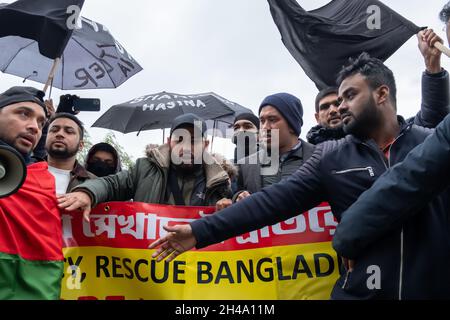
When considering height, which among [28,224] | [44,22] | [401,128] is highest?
[44,22]

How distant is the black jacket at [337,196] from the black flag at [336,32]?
1456 mm

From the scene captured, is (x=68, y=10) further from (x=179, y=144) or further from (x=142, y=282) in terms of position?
(x=142, y=282)

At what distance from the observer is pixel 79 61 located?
6.24 m

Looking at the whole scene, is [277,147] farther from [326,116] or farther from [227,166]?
[326,116]

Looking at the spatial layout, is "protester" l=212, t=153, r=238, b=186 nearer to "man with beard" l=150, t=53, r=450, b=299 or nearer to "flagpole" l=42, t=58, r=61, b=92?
"man with beard" l=150, t=53, r=450, b=299

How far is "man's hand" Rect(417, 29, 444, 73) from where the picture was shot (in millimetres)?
3104

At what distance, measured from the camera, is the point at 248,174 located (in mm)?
3916

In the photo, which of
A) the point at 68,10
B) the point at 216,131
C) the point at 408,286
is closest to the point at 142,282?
the point at 408,286

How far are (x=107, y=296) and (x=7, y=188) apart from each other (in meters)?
1.46

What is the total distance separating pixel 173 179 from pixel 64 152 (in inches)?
44.3

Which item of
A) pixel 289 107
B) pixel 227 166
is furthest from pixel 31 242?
pixel 289 107

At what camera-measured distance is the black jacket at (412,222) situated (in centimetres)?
201

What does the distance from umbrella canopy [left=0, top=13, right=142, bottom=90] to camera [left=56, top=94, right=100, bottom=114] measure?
3.96ft
